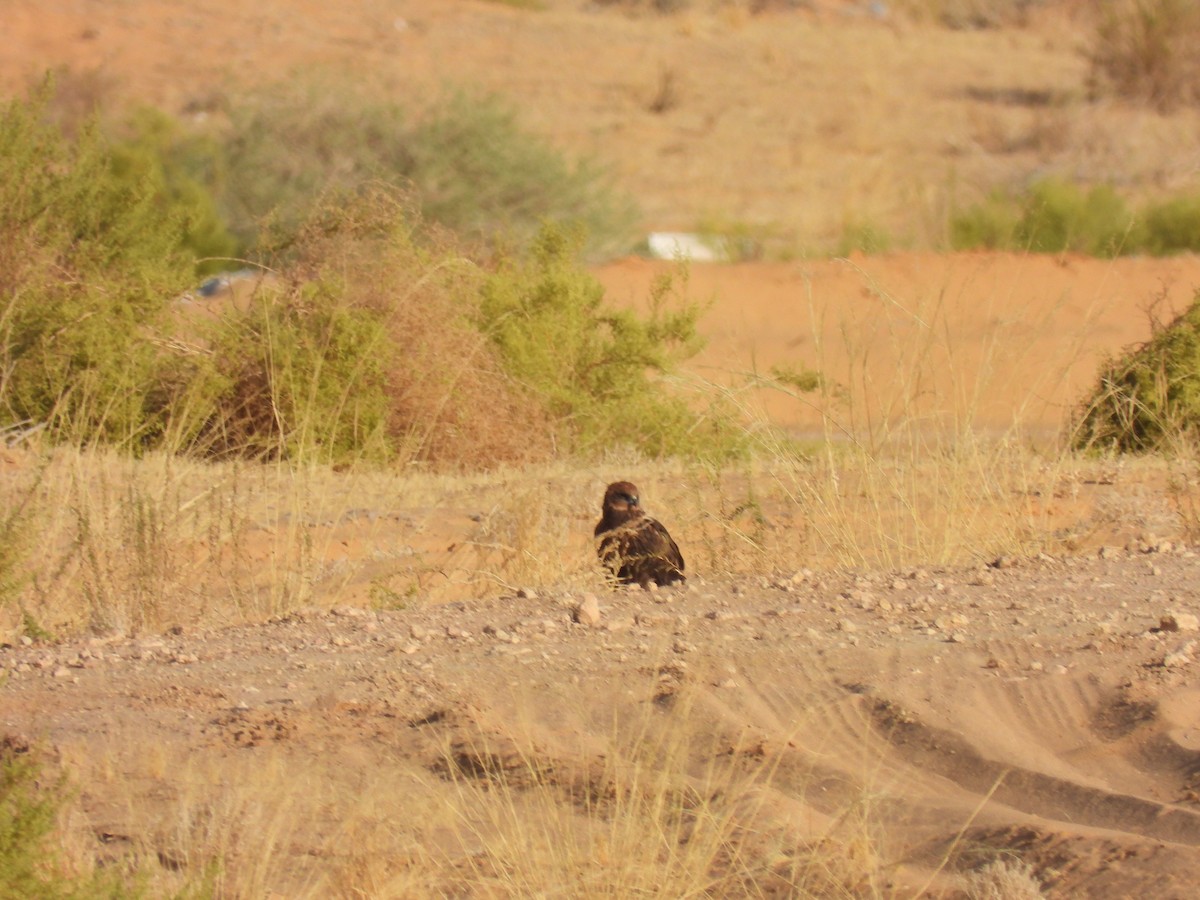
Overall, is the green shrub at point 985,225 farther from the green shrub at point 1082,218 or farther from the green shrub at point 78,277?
the green shrub at point 78,277

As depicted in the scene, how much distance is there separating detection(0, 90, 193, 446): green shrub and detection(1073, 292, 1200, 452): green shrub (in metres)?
5.58

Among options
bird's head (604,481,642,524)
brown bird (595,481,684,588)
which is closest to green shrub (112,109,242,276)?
bird's head (604,481,642,524)

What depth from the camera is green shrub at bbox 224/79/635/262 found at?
21250 millimetres

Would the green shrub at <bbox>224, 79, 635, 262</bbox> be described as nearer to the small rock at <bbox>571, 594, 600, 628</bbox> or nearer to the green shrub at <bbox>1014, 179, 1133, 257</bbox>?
the green shrub at <bbox>1014, 179, 1133, 257</bbox>

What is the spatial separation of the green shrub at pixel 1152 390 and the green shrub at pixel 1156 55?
83.4 feet

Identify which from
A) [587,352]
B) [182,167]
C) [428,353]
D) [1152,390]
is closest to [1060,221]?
[587,352]

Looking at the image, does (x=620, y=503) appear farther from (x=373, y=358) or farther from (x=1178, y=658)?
(x=373, y=358)

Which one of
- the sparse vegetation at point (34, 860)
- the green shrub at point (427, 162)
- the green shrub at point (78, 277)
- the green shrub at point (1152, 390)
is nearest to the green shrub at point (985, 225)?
→ the green shrub at point (427, 162)

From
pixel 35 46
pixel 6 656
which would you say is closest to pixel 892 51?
pixel 35 46

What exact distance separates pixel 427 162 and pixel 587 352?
435 inches

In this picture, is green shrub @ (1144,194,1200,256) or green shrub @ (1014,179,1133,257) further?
green shrub @ (1144,194,1200,256)

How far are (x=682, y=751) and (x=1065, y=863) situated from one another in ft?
2.93

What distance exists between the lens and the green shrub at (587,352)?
10.4 metres

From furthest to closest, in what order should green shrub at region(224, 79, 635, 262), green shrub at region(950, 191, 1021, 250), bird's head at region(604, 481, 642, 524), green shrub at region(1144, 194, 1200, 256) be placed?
green shrub at region(950, 191, 1021, 250), green shrub at region(1144, 194, 1200, 256), green shrub at region(224, 79, 635, 262), bird's head at region(604, 481, 642, 524)
